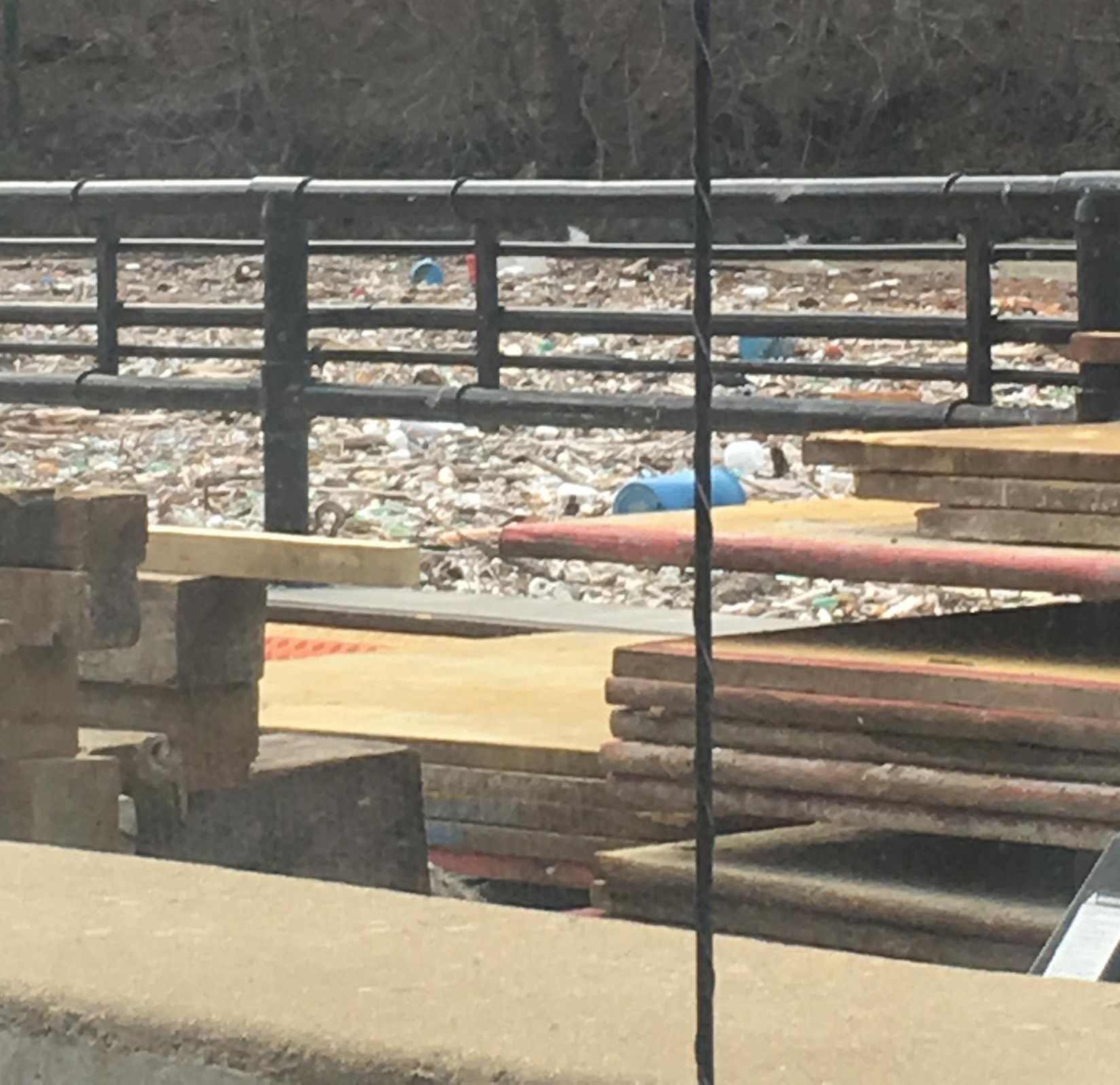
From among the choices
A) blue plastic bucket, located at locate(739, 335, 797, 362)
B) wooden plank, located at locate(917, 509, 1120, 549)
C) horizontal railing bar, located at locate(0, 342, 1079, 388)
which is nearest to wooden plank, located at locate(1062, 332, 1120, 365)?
horizontal railing bar, located at locate(0, 342, 1079, 388)

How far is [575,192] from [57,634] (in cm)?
354

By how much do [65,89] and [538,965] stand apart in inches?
932

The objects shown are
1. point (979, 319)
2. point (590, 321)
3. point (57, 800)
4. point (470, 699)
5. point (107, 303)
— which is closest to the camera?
point (57, 800)

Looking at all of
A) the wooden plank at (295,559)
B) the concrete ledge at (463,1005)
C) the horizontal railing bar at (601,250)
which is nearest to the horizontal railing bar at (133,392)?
the horizontal railing bar at (601,250)

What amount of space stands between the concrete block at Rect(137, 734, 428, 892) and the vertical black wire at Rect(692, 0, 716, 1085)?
207 cm

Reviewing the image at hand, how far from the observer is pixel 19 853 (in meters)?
2.49

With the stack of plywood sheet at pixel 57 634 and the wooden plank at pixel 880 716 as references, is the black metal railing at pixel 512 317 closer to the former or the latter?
the wooden plank at pixel 880 716

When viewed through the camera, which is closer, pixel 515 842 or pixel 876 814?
pixel 876 814

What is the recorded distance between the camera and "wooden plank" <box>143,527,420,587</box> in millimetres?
3816

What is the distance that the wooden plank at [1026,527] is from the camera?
369 centimetres

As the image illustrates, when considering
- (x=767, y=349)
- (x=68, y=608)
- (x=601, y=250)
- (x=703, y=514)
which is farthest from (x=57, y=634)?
(x=767, y=349)

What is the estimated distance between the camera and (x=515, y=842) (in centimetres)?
445

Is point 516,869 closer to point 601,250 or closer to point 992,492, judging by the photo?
point 992,492

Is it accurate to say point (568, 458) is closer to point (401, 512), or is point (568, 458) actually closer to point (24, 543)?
point (401, 512)
